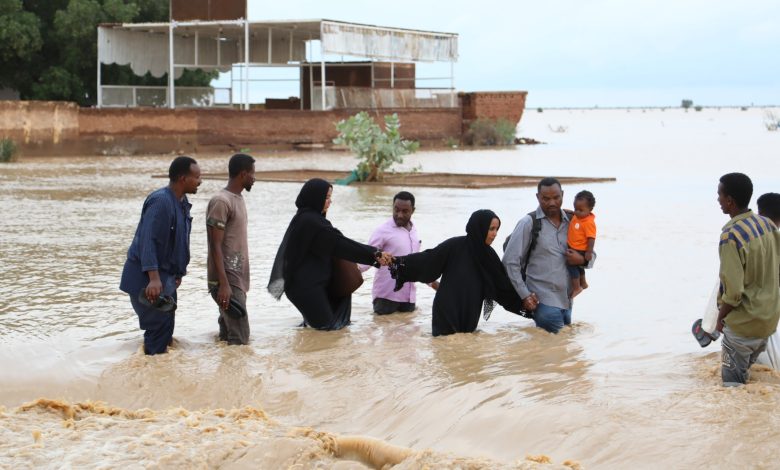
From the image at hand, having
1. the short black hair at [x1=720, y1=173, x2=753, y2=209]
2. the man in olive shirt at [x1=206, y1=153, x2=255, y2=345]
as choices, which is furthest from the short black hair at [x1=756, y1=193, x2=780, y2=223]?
the man in olive shirt at [x1=206, y1=153, x2=255, y2=345]

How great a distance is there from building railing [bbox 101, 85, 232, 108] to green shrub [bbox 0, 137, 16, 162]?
749 cm

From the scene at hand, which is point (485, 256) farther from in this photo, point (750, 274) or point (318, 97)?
point (318, 97)

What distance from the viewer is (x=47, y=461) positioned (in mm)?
4961

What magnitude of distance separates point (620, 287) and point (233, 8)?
28418mm

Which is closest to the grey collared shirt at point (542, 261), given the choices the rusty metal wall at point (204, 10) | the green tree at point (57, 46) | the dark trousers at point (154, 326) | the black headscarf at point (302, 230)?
the black headscarf at point (302, 230)

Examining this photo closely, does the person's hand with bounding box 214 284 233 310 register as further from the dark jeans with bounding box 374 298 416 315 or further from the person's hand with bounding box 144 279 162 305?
the dark jeans with bounding box 374 298 416 315

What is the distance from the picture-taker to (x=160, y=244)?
6875 millimetres

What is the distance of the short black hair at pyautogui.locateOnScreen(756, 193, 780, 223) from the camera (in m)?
6.02

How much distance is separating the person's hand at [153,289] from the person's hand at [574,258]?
278cm

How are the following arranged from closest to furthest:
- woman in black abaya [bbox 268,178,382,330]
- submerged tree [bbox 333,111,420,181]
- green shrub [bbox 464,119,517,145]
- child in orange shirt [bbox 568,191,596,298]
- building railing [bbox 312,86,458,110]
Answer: child in orange shirt [bbox 568,191,596,298] < woman in black abaya [bbox 268,178,382,330] < submerged tree [bbox 333,111,420,181] < building railing [bbox 312,86,458,110] < green shrub [bbox 464,119,517,145]

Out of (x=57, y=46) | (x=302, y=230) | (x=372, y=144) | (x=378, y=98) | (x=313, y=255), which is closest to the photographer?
(x=302, y=230)

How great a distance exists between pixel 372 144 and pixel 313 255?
15.0 m

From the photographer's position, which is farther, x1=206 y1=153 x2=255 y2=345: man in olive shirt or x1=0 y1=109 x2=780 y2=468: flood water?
x1=206 y1=153 x2=255 y2=345: man in olive shirt

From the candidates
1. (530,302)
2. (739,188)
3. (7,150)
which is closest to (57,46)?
(7,150)
